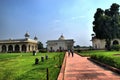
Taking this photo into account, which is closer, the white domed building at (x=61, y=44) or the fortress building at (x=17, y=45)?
the fortress building at (x=17, y=45)

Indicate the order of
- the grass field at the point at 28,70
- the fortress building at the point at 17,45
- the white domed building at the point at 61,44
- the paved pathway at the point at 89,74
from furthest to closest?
the white domed building at the point at 61,44 → the fortress building at the point at 17,45 → the paved pathway at the point at 89,74 → the grass field at the point at 28,70

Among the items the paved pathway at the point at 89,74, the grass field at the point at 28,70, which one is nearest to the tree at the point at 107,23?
the grass field at the point at 28,70

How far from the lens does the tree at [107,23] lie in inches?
2078

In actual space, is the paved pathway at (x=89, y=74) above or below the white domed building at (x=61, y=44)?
below

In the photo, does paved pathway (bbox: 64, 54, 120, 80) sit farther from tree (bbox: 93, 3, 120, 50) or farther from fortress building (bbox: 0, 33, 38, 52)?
fortress building (bbox: 0, 33, 38, 52)

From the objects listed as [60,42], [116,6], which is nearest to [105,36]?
[116,6]

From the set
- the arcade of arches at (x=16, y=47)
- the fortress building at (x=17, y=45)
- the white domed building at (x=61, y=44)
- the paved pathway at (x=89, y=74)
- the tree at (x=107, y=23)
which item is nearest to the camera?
the paved pathway at (x=89, y=74)

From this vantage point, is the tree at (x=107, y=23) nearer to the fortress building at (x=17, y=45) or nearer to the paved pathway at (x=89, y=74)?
the fortress building at (x=17, y=45)

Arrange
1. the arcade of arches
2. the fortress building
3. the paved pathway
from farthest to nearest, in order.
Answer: the arcade of arches, the fortress building, the paved pathway

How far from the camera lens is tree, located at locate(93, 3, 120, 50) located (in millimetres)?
52781

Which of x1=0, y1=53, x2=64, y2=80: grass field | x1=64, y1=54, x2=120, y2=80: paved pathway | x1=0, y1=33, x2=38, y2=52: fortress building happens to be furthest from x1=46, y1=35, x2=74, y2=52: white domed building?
x1=64, y1=54, x2=120, y2=80: paved pathway

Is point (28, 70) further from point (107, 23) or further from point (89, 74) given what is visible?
point (107, 23)

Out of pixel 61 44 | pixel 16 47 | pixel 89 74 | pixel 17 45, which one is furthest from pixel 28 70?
pixel 61 44

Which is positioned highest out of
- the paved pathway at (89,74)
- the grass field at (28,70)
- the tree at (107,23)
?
the tree at (107,23)
